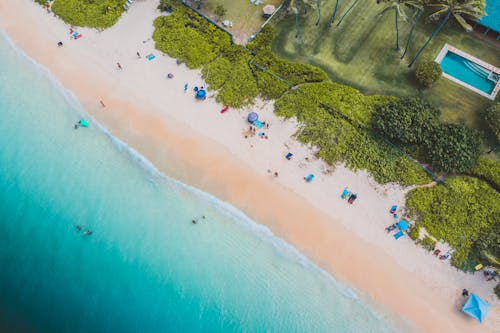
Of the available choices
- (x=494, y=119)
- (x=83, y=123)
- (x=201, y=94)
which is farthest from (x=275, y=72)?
(x=494, y=119)

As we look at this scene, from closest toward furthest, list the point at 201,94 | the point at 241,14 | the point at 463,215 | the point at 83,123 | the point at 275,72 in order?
the point at 463,215, the point at 201,94, the point at 83,123, the point at 275,72, the point at 241,14

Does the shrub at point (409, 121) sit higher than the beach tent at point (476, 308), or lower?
higher

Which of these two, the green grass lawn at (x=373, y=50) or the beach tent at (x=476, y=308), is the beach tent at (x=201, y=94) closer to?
the green grass lawn at (x=373, y=50)

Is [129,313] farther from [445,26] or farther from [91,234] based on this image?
[445,26]

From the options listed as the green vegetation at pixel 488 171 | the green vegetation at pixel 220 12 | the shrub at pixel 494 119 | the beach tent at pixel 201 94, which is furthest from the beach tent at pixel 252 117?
the shrub at pixel 494 119

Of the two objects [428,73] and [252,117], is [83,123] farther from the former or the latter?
[428,73]

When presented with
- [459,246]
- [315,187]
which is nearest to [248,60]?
[315,187]
